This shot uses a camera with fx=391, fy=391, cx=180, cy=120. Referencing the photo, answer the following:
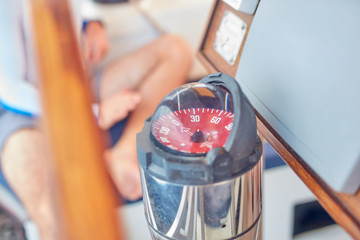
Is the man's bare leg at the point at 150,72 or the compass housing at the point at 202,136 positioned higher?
the compass housing at the point at 202,136

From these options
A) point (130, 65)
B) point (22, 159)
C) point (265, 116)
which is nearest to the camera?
point (265, 116)

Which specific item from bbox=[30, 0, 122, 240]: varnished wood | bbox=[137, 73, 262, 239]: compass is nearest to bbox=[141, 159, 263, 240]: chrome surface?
bbox=[137, 73, 262, 239]: compass

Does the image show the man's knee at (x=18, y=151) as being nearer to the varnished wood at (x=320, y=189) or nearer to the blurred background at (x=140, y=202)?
the blurred background at (x=140, y=202)

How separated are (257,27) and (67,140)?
366 mm

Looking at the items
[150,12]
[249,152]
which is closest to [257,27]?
[249,152]

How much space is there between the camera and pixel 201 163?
0.38 meters

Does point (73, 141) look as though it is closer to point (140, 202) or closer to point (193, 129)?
point (193, 129)

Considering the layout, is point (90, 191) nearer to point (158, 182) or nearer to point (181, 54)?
point (158, 182)

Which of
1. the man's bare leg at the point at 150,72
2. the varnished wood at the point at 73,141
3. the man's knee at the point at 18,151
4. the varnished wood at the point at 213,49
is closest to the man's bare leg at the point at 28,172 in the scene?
the man's knee at the point at 18,151

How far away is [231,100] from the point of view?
0.44 metres

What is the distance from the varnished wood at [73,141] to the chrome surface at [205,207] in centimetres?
16

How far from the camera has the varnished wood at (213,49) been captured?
2.03 ft

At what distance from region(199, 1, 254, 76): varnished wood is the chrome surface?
0.25m

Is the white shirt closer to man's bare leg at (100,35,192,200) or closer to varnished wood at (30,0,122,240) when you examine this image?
man's bare leg at (100,35,192,200)
